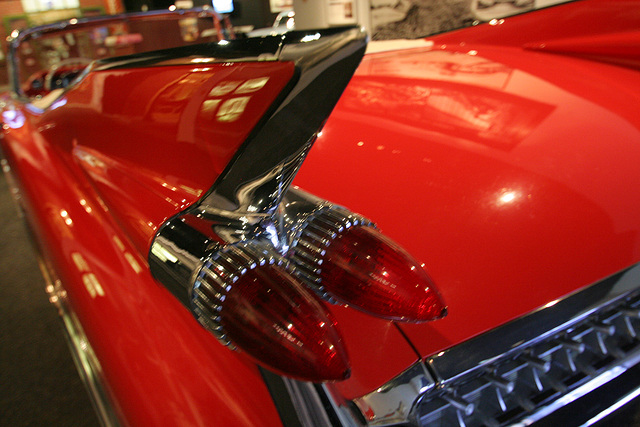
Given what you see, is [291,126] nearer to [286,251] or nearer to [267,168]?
[267,168]

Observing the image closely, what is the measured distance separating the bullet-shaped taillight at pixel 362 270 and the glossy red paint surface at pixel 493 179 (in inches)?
4.2

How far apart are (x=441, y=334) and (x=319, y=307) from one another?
8.5 inches

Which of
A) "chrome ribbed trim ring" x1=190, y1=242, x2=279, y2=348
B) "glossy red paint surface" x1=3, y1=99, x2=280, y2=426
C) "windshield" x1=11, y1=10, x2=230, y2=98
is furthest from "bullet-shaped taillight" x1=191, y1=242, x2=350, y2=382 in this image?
"windshield" x1=11, y1=10, x2=230, y2=98

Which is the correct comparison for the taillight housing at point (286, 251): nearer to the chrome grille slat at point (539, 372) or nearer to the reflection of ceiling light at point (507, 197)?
the chrome grille slat at point (539, 372)

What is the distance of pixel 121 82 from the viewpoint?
87 centimetres

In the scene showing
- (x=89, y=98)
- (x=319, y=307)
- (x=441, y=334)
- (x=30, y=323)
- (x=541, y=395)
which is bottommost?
(x=30, y=323)

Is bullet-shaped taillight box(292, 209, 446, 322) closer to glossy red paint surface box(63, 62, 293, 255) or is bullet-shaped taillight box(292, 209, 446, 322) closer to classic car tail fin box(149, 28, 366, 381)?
classic car tail fin box(149, 28, 366, 381)

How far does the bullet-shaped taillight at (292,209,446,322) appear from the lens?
0.57 meters

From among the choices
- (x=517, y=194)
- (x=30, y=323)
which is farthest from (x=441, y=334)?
(x=30, y=323)

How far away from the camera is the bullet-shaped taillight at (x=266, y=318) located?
509mm

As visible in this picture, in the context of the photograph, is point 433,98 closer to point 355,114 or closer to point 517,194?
point 355,114

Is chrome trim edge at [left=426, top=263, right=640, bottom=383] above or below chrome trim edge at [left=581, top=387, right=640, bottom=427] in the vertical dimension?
above

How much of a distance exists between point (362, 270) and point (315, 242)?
2.8 inches

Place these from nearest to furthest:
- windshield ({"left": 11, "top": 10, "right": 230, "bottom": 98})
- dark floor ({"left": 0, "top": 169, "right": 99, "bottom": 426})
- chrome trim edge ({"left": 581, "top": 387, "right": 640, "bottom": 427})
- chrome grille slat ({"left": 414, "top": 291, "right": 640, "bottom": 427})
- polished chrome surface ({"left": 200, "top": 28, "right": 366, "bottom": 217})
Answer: polished chrome surface ({"left": 200, "top": 28, "right": 366, "bottom": 217}) → chrome grille slat ({"left": 414, "top": 291, "right": 640, "bottom": 427}) → chrome trim edge ({"left": 581, "top": 387, "right": 640, "bottom": 427}) → dark floor ({"left": 0, "top": 169, "right": 99, "bottom": 426}) → windshield ({"left": 11, "top": 10, "right": 230, "bottom": 98})
